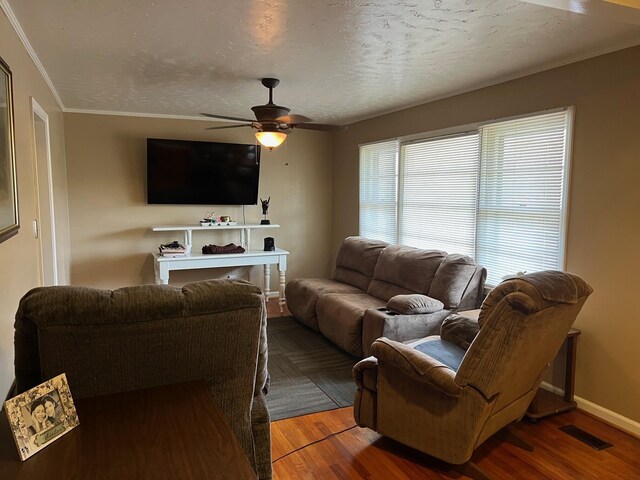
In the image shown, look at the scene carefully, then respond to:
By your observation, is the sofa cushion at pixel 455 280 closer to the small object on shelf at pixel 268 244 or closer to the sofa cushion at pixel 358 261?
the sofa cushion at pixel 358 261

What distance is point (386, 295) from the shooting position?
4.38 m

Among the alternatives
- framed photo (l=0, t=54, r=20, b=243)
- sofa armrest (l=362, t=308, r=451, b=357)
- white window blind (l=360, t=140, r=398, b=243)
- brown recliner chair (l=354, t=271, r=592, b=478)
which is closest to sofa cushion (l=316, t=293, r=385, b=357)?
sofa armrest (l=362, t=308, r=451, b=357)

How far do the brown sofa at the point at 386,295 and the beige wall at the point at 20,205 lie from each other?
2.38 m

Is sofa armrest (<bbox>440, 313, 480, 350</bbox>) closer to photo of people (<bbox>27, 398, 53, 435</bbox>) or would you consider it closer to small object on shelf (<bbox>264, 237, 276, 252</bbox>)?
photo of people (<bbox>27, 398, 53, 435</bbox>)

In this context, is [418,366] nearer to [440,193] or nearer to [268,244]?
[440,193]

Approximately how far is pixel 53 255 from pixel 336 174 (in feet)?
12.1

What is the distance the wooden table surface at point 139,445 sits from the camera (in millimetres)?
1077

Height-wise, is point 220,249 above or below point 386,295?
above

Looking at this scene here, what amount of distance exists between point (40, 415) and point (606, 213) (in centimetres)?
318

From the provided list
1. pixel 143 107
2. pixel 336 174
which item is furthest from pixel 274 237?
pixel 143 107

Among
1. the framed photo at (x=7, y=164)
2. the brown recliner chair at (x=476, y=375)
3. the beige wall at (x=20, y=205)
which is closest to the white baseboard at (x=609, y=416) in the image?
the brown recliner chair at (x=476, y=375)

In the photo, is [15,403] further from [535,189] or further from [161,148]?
[161,148]

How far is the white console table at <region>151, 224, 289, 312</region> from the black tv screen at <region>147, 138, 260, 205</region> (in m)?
0.36

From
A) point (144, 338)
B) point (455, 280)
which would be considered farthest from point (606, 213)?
point (144, 338)
